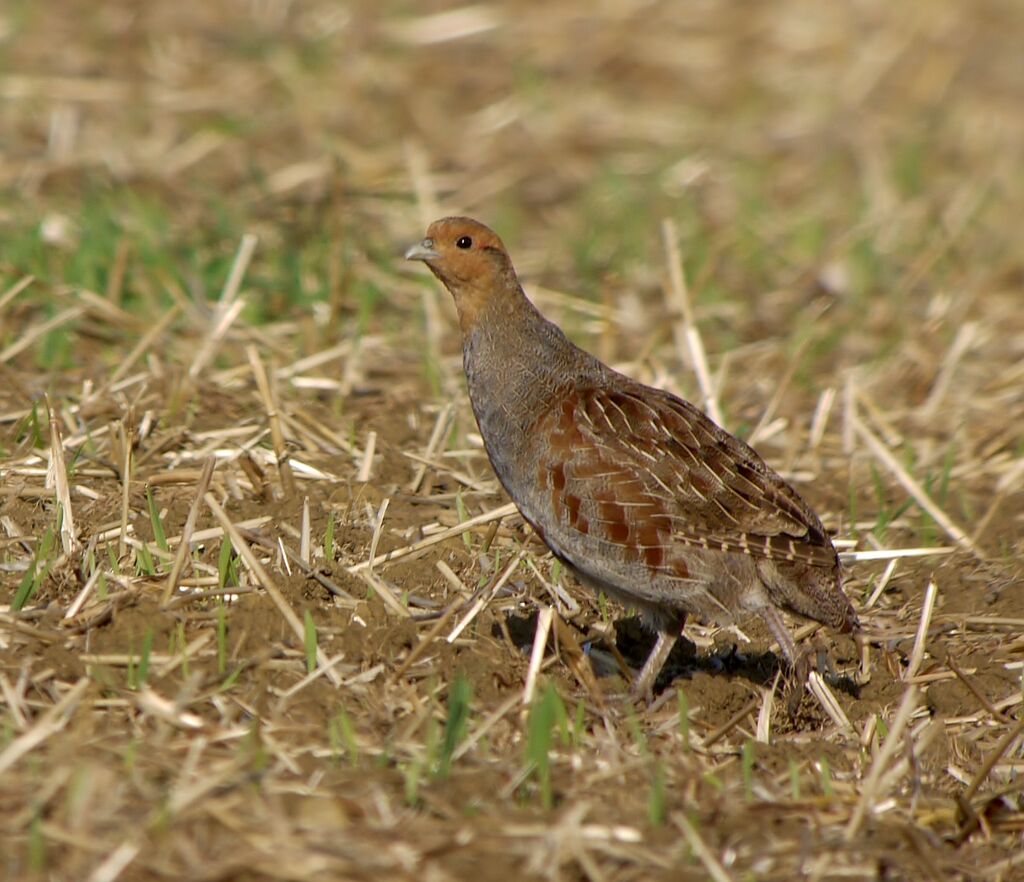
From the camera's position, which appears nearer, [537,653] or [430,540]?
[537,653]

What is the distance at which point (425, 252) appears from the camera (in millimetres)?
5223

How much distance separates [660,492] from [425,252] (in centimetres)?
119

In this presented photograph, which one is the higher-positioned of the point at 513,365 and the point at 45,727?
the point at 513,365

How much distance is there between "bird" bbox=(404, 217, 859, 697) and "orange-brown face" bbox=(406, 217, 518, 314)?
0.81 feet

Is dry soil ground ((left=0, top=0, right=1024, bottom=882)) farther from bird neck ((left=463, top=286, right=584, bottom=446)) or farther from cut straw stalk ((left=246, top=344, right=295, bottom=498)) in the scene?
bird neck ((left=463, top=286, right=584, bottom=446))

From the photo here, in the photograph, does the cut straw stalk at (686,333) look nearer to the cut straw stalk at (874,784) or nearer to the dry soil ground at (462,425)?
the dry soil ground at (462,425)

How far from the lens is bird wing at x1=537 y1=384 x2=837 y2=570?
474 cm

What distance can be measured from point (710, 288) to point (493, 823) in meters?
5.16

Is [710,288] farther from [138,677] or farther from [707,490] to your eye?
[138,677]

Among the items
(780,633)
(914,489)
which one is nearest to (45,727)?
(780,633)

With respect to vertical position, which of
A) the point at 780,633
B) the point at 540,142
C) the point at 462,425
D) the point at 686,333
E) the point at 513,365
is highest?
the point at 540,142

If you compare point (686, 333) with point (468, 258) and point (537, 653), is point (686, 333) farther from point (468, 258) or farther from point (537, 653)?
point (537, 653)

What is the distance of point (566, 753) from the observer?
169 inches

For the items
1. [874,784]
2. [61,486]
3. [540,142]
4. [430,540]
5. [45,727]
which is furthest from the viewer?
[540,142]
